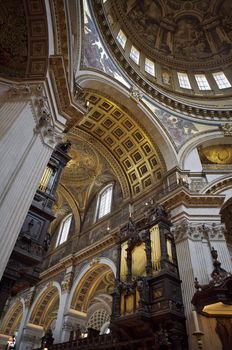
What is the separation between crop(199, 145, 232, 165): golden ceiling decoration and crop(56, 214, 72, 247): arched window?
1143cm

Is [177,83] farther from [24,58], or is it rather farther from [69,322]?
[69,322]

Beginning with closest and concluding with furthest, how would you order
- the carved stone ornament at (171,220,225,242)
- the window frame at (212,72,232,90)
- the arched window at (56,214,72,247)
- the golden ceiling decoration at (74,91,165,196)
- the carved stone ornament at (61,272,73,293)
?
the carved stone ornament at (171,220,225,242) < the carved stone ornament at (61,272,73,293) < the golden ceiling decoration at (74,91,165,196) < the window frame at (212,72,232,90) < the arched window at (56,214,72,247)

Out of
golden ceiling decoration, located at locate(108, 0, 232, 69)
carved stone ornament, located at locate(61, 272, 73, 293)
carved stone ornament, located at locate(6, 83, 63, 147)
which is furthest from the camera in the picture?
golden ceiling decoration, located at locate(108, 0, 232, 69)

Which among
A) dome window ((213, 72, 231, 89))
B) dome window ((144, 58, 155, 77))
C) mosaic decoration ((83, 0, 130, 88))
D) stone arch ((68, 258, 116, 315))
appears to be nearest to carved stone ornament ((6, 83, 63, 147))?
mosaic decoration ((83, 0, 130, 88))

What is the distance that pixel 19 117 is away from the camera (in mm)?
6250

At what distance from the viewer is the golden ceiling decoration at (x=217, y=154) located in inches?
629

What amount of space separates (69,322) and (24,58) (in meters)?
12.1

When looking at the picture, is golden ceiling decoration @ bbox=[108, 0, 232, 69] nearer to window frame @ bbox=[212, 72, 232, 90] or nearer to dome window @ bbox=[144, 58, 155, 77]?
dome window @ bbox=[144, 58, 155, 77]

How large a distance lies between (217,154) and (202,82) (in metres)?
6.92

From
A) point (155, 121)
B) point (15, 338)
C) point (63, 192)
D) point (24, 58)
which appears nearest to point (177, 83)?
point (155, 121)

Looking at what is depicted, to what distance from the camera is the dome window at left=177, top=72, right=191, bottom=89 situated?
1945 centimetres

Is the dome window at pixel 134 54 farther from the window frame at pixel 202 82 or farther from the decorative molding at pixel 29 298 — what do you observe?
the decorative molding at pixel 29 298

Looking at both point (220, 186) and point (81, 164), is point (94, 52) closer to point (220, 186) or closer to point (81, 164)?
point (81, 164)

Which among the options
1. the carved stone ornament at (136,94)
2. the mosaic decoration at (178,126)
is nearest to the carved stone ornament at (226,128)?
the mosaic decoration at (178,126)
